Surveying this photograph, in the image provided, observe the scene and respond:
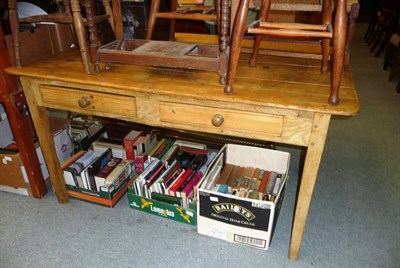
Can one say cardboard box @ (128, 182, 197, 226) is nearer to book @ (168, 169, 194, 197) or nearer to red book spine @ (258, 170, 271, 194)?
book @ (168, 169, 194, 197)

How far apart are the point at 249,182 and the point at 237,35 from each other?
794mm

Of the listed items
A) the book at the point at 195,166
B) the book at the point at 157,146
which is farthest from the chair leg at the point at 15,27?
the book at the point at 195,166

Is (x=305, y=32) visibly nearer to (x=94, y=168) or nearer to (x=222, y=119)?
(x=222, y=119)

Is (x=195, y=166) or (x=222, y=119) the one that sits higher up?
(x=222, y=119)

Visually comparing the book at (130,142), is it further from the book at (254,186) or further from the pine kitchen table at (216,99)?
the book at (254,186)

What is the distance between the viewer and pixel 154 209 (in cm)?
151

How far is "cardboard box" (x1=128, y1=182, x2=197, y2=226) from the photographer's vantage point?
1440mm

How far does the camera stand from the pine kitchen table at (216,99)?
985mm

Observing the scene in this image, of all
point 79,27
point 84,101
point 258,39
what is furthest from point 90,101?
point 258,39

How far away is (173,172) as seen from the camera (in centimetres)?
158

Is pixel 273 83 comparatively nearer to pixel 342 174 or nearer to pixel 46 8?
pixel 342 174

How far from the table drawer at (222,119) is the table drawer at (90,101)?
5.7 inches

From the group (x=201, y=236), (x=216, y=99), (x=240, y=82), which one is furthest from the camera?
(x=201, y=236)

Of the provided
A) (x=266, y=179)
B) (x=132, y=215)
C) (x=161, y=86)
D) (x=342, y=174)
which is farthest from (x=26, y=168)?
(x=342, y=174)
